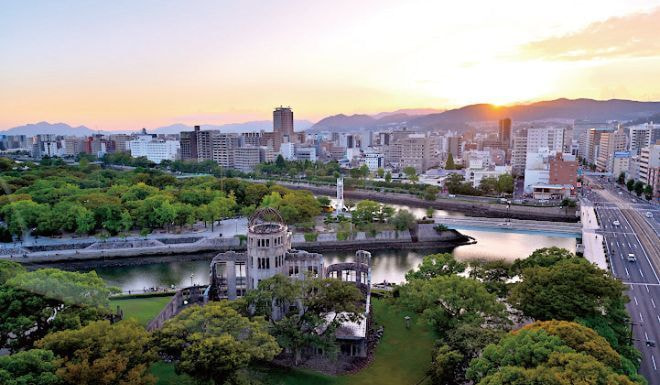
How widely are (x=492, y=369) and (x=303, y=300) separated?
928 cm

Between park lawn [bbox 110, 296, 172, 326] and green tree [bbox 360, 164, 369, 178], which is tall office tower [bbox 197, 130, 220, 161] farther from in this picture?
park lawn [bbox 110, 296, 172, 326]

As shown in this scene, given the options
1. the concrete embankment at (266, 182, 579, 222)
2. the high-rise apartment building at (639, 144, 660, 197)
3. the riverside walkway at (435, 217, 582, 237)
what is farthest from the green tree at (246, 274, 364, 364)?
the high-rise apartment building at (639, 144, 660, 197)

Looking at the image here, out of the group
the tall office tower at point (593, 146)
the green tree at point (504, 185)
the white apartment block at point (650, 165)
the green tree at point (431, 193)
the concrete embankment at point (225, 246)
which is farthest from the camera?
the tall office tower at point (593, 146)

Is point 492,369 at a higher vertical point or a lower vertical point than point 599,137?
lower

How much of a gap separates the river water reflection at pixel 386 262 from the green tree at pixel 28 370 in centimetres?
1909

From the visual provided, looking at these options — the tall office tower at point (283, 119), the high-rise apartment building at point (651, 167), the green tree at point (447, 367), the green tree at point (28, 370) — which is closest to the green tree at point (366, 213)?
the green tree at point (447, 367)

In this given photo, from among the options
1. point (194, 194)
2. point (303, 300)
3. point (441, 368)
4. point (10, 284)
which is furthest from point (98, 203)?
point (441, 368)

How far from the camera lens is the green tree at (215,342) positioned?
16.1 meters

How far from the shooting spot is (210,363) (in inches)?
633

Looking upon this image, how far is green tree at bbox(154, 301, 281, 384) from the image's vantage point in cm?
1614

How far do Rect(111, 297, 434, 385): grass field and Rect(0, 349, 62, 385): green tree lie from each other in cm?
483

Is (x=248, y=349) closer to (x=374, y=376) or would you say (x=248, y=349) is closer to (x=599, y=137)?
(x=374, y=376)

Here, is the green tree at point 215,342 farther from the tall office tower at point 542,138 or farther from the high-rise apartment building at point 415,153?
the tall office tower at point 542,138

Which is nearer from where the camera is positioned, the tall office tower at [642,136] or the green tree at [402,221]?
the green tree at [402,221]
